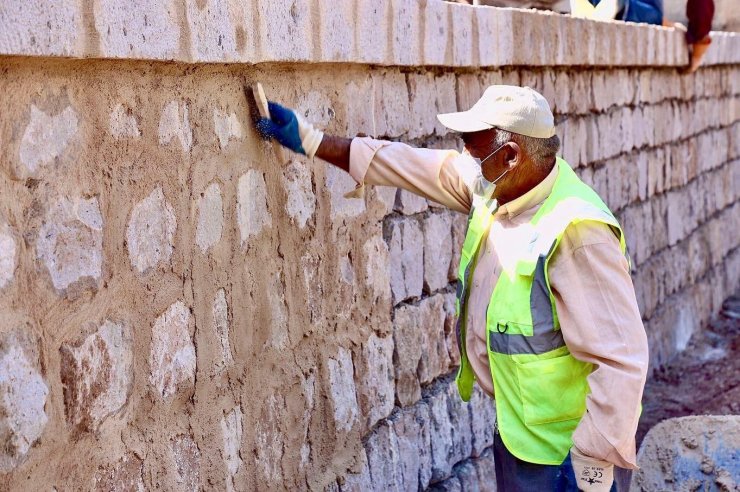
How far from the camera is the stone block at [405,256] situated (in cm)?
406

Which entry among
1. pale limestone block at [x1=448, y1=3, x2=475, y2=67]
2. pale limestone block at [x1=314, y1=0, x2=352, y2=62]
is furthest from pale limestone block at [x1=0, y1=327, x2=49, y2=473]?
pale limestone block at [x1=448, y1=3, x2=475, y2=67]

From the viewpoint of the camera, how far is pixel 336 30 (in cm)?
346

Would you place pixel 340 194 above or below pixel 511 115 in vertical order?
below

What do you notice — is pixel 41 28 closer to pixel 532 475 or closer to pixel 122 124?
pixel 122 124

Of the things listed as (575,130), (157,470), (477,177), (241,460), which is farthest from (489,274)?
(575,130)

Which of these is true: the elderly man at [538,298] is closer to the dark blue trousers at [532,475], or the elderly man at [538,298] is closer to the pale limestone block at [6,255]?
the dark blue trousers at [532,475]

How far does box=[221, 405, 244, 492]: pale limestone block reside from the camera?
9.84 feet

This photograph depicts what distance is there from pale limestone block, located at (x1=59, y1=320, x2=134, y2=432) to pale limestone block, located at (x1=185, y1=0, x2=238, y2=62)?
0.77 metres

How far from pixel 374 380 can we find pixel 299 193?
0.88 metres

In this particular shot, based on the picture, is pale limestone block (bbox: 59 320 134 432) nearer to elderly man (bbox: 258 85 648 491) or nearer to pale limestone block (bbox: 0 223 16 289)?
pale limestone block (bbox: 0 223 16 289)

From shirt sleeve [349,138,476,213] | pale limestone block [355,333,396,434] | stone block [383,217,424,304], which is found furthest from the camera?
stone block [383,217,424,304]

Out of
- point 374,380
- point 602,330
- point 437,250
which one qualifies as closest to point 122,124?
point 602,330

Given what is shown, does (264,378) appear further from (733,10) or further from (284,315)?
(733,10)

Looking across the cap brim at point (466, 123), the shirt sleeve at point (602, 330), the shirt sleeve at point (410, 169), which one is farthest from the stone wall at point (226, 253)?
the shirt sleeve at point (602, 330)
